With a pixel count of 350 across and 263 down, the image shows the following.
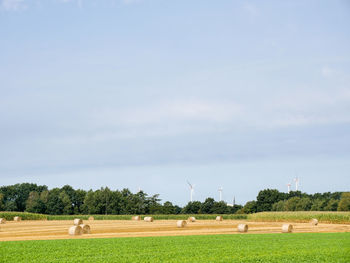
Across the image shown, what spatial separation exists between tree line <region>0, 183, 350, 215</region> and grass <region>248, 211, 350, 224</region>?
23665 millimetres

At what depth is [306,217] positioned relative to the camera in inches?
2618

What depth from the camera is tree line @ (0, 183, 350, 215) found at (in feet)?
329

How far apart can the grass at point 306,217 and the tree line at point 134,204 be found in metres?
23.7

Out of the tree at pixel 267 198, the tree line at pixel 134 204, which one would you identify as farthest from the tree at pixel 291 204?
the tree at pixel 267 198

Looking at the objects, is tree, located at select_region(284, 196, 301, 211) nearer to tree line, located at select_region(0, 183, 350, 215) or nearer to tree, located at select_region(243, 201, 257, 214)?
tree line, located at select_region(0, 183, 350, 215)

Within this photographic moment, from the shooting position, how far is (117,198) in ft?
341

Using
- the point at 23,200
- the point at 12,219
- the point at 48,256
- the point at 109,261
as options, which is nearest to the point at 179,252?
the point at 109,261

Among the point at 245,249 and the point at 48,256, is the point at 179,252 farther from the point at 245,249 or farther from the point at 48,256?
the point at 48,256

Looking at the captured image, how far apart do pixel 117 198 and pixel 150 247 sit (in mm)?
79351

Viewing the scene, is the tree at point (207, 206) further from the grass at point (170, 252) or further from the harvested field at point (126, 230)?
the grass at point (170, 252)

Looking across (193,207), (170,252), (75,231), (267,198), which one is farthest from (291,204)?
(170,252)

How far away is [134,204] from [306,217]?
44563 mm

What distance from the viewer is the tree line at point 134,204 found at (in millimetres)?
100188

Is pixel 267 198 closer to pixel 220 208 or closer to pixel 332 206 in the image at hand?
pixel 220 208
